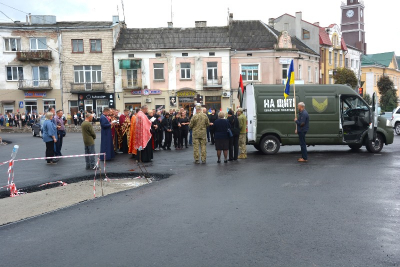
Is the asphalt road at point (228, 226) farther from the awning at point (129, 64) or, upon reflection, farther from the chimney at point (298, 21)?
the chimney at point (298, 21)

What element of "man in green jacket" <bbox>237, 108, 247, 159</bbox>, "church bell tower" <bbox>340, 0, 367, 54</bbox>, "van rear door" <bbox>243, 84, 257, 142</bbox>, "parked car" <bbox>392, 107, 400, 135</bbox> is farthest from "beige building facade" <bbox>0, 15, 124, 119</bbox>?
"church bell tower" <bbox>340, 0, 367, 54</bbox>

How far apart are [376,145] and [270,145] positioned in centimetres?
396

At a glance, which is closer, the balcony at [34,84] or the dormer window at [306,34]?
the balcony at [34,84]

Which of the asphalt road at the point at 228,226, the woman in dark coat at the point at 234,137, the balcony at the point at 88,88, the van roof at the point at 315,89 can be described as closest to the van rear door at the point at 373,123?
the van roof at the point at 315,89

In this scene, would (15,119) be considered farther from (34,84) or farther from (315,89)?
(315,89)

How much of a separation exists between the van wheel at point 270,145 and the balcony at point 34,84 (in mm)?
35655

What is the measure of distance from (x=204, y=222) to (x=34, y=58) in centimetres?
4366

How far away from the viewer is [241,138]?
48.1 feet

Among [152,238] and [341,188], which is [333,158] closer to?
[341,188]

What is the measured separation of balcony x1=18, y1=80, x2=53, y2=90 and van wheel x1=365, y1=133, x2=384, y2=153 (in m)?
38.0

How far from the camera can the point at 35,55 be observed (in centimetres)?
4516

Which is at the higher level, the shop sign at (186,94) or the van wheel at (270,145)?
→ the shop sign at (186,94)

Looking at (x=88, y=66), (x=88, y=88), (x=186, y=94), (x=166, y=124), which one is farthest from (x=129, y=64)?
(x=166, y=124)

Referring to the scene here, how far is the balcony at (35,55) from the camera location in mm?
45094
